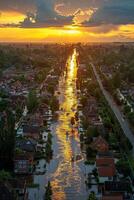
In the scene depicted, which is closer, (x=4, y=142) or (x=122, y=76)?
(x=4, y=142)

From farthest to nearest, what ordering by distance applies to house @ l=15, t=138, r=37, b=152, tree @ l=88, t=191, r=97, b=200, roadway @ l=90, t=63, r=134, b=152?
roadway @ l=90, t=63, r=134, b=152 < house @ l=15, t=138, r=37, b=152 < tree @ l=88, t=191, r=97, b=200

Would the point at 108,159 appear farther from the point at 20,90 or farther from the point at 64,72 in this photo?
the point at 64,72

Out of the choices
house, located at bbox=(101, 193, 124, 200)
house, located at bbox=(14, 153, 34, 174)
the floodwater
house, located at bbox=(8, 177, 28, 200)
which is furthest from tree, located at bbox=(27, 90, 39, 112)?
house, located at bbox=(101, 193, 124, 200)

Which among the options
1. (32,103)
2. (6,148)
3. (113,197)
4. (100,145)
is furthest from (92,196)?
(32,103)

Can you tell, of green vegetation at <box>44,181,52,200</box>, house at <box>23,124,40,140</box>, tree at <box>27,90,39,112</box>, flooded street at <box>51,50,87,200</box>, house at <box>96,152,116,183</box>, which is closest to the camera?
green vegetation at <box>44,181,52,200</box>

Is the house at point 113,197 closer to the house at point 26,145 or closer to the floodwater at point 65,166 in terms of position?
the floodwater at point 65,166

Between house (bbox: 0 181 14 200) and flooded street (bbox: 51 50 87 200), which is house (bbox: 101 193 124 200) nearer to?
flooded street (bbox: 51 50 87 200)

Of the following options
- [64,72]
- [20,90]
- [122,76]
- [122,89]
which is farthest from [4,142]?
[64,72]

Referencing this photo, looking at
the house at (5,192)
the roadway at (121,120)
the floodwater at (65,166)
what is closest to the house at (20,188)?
the floodwater at (65,166)
